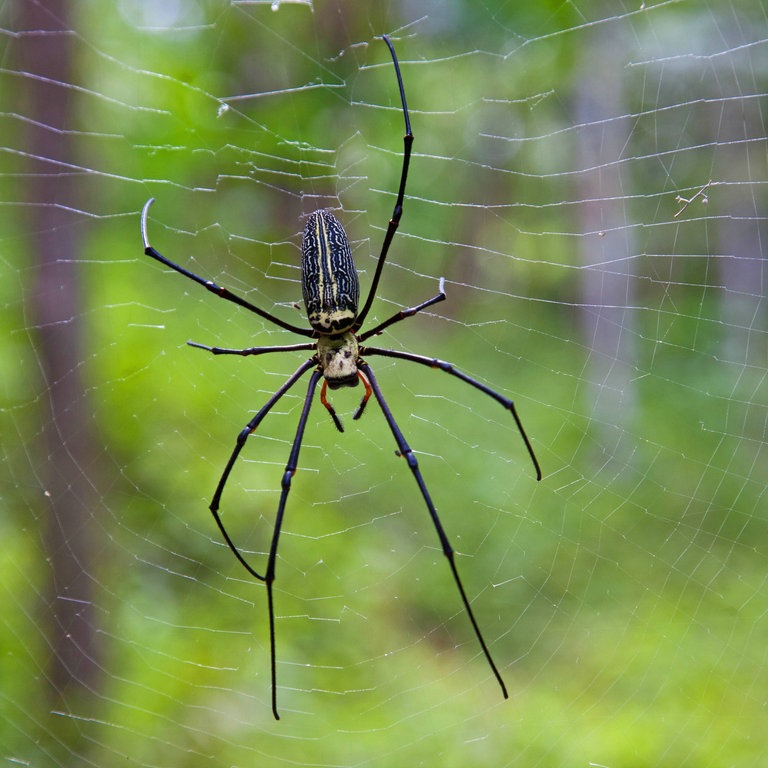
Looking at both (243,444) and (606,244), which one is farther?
(606,244)

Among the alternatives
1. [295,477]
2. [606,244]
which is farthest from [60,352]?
[606,244]

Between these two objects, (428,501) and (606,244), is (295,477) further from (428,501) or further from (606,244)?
(606,244)

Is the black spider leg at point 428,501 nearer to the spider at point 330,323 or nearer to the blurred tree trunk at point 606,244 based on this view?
the spider at point 330,323

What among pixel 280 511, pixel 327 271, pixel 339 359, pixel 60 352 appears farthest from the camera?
pixel 60 352

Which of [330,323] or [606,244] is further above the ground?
[606,244]

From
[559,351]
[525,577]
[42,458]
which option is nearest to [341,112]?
[42,458]

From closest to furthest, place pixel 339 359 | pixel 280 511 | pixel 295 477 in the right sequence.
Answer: pixel 280 511 → pixel 339 359 → pixel 295 477
